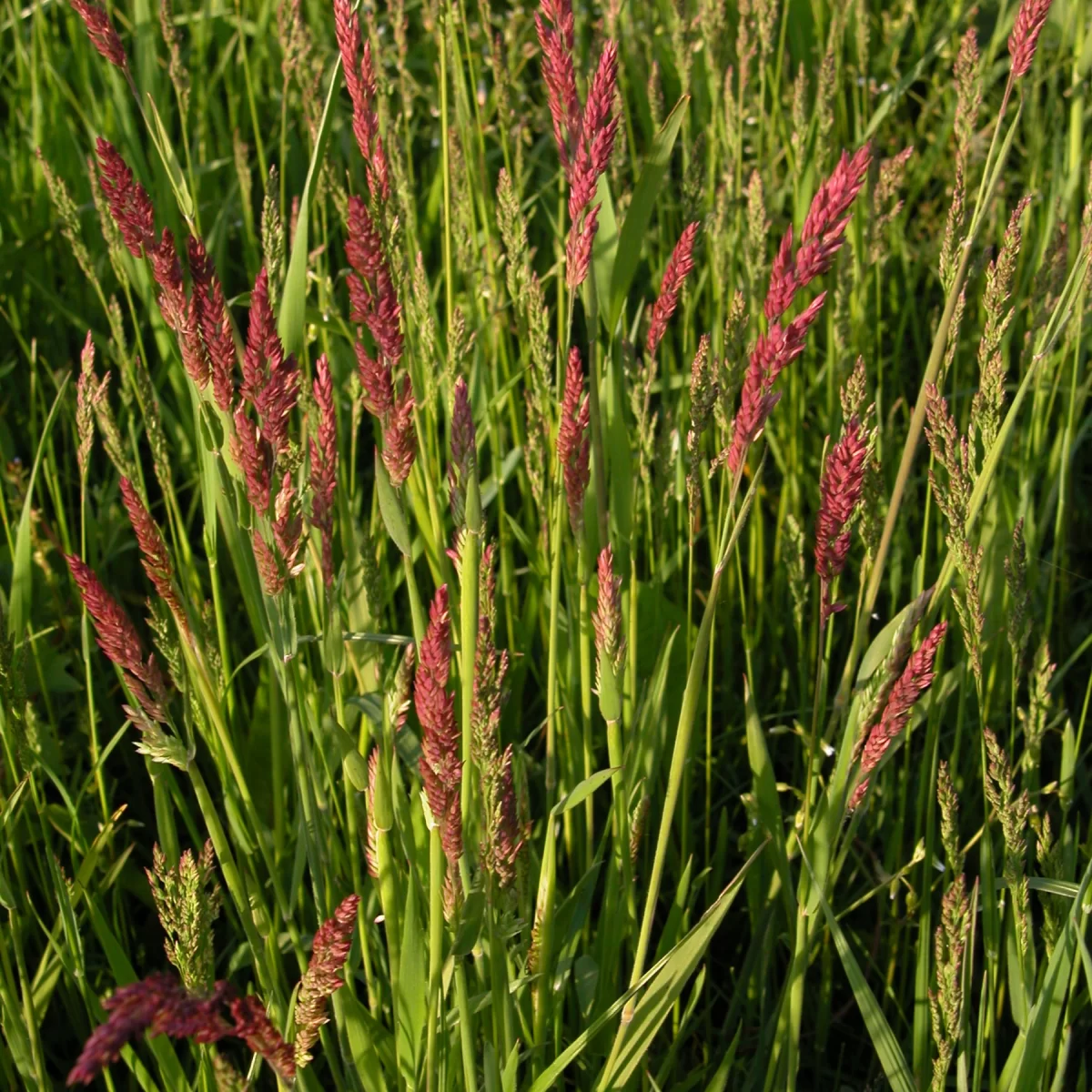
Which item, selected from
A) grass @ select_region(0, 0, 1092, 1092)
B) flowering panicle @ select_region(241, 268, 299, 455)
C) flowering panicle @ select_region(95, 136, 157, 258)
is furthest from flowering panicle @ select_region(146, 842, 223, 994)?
flowering panicle @ select_region(95, 136, 157, 258)

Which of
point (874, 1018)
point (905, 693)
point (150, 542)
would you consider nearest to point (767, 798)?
point (874, 1018)

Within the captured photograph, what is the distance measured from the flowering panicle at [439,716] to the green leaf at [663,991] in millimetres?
300

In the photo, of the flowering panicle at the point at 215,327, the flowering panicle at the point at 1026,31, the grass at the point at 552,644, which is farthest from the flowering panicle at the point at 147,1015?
the flowering panicle at the point at 1026,31

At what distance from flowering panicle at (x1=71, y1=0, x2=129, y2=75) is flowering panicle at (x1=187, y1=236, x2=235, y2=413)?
265mm

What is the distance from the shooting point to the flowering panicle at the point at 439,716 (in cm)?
81

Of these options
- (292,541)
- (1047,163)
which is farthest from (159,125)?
(1047,163)

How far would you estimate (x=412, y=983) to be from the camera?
1.13 m

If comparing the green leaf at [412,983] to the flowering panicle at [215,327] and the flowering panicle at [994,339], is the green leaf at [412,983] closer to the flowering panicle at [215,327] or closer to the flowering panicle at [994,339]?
the flowering panicle at [215,327]

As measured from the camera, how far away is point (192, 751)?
1079mm

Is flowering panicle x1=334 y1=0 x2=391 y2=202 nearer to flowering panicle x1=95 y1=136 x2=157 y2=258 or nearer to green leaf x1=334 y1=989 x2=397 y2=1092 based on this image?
flowering panicle x1=95 y1=136 x2=157 y2=258

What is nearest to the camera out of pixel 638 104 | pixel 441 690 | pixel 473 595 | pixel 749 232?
Answer: pixel 441 690

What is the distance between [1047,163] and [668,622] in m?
1.75

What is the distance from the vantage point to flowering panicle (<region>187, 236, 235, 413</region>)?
89 cm

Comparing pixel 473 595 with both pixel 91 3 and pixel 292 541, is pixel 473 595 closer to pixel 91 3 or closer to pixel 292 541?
pixel 292 541
